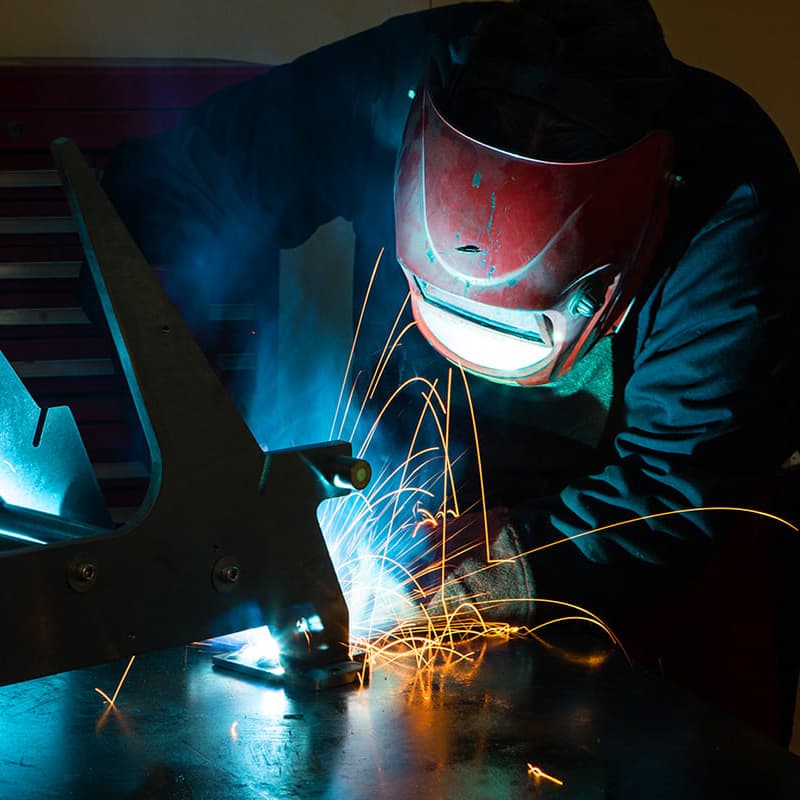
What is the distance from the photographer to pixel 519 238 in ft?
5.01

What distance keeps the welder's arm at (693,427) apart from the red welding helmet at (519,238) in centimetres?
12

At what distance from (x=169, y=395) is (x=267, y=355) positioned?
38.8 inches

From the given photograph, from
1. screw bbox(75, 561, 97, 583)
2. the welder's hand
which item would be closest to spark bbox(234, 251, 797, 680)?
the welder's hand

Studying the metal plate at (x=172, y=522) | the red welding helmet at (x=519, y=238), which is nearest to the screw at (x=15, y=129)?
the red welding helmet at (x=519, y=238)

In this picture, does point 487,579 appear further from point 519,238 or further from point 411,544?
point 519,238

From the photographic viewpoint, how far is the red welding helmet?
59.7 inches

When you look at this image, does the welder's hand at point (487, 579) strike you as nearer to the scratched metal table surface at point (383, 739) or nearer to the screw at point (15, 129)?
the scratched metal table surface at point (383, 739)

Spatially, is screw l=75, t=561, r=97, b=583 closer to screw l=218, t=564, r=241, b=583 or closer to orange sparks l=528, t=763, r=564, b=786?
screw l=218, t=564, r=241, b=583

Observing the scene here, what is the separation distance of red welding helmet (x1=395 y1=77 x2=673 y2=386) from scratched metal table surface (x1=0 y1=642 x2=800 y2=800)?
18.7 inches

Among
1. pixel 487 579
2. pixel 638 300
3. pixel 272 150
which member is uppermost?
pixel 272 150

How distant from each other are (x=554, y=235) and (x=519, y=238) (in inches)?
1.9

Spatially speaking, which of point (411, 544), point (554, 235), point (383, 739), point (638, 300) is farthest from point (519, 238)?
point (383, 739)

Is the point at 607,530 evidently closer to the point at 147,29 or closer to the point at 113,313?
the point at 113,313

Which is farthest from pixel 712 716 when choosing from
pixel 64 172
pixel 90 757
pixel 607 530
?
pixel 64 172
